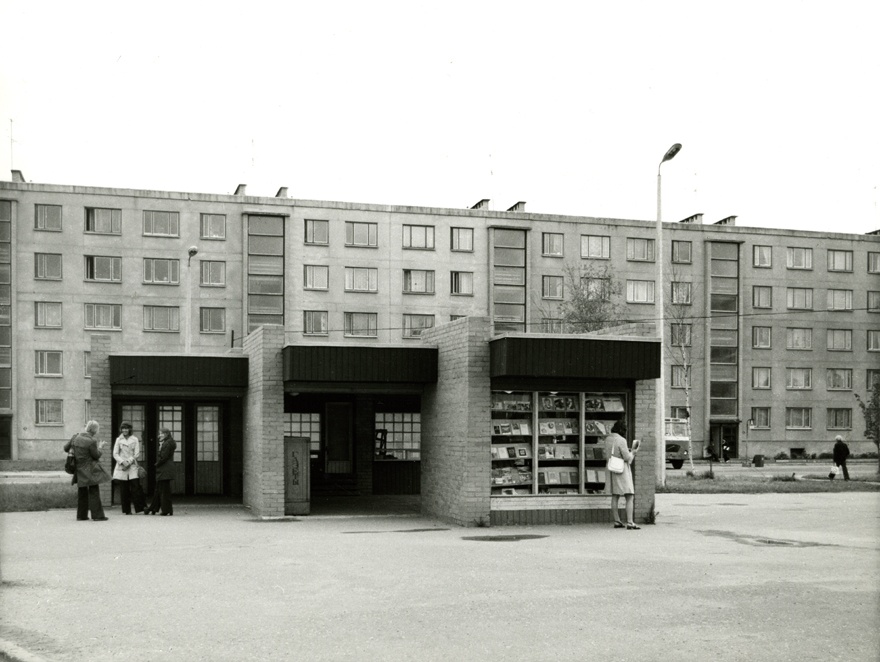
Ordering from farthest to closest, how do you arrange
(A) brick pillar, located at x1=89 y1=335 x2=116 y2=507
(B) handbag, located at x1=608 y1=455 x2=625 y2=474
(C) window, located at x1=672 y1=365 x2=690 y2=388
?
(C) window, located at x1=672 y1=365 x2=690 y2=388
(A) brick pillar, located at x1=89 y1=335 x2=116 y2=507
(B) handbag, located at x1=608 y1=455 x2=625 y2=474

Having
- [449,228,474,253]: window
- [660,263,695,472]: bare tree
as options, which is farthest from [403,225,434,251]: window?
[660,263,695,472]: bare tree

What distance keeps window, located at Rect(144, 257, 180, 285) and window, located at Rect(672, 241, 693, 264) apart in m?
31.1

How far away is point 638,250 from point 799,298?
1233 centimetres

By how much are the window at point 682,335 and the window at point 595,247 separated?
20.8ft

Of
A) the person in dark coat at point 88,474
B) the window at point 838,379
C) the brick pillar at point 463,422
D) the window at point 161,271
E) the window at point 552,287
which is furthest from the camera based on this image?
the window at point 838,379

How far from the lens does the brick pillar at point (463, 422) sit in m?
16.3

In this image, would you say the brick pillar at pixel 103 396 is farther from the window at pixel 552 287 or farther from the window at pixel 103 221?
the window at pixel 552 287

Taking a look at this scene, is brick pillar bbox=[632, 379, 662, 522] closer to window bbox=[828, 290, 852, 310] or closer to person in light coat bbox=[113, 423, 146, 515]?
person in light coat bbox=[113, 423, 146, 515]

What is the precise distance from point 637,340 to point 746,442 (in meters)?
52.7

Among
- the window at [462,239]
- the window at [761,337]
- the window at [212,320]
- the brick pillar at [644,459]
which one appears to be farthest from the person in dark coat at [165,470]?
the window at [761,337]

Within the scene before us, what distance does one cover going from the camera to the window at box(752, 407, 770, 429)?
66.7 metres

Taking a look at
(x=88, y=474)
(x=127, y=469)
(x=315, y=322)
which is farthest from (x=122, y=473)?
(x=315, y=322)

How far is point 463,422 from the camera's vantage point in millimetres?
16469

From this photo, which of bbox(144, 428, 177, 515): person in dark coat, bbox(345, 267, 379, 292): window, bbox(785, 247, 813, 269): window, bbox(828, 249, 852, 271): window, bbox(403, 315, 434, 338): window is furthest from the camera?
bbox(828, 249, 852, 271): window
